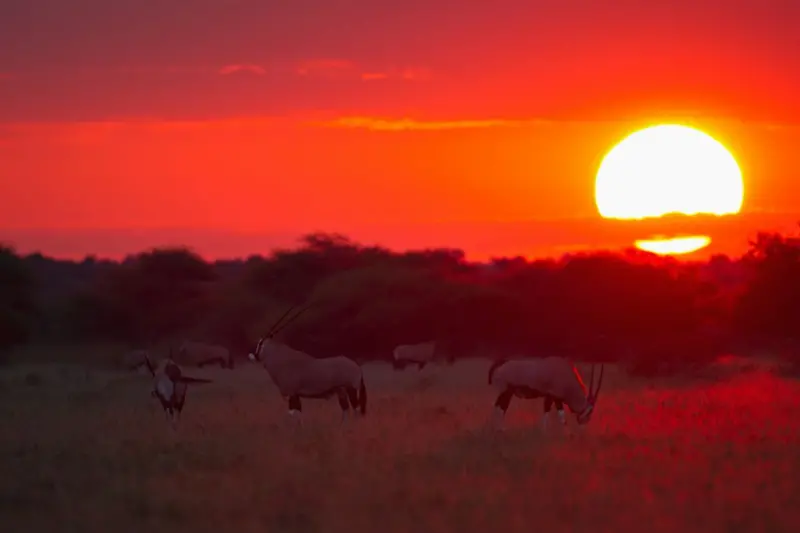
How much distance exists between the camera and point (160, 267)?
180 ft

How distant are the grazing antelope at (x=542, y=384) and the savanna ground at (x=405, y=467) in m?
0.37

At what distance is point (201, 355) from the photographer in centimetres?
3859

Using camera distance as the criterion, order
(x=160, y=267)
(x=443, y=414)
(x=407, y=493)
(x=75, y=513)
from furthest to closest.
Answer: (x=160, y=267) → (x=443, y=414) → (x=407, y=493) → (x=75, y=513)

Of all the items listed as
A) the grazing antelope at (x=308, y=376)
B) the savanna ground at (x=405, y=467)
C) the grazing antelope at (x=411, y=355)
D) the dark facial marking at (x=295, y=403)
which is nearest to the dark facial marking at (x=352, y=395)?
the grazing antelope at (x=308, y=376)

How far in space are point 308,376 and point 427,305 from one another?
1041 inches

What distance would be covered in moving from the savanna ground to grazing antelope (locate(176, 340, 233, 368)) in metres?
14.1

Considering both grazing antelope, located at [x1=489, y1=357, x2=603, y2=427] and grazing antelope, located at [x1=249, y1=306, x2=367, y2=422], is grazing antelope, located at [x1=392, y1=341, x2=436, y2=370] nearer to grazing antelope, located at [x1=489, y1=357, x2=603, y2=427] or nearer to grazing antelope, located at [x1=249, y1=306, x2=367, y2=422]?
grazing antelope, located at [x1=249, y1=306, x2=367, y2=422]

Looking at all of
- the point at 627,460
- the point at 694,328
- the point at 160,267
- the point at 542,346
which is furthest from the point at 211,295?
the point at 627,460

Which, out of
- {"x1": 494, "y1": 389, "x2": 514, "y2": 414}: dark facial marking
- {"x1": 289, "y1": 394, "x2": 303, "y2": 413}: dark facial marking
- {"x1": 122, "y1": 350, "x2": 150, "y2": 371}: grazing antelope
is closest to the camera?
{"x1": 494, "y1": 389, "x2": 514, "y2": 414}: dark facial marking

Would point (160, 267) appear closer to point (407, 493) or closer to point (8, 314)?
point (8, 314)

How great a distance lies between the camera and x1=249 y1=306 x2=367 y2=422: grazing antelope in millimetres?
19500

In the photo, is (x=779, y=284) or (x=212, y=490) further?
(x=779, y=284)

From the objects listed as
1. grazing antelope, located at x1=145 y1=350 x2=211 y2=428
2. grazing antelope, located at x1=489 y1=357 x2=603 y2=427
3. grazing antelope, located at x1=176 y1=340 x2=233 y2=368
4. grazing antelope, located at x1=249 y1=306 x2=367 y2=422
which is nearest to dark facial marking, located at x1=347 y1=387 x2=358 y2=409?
grazing antelope, located at x1=249 y1=306 x2=367 y2=422

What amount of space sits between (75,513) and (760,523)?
6865 mm
